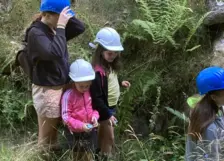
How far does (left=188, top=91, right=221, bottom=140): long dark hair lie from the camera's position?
3433mm

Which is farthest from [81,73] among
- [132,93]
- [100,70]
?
[132,93]

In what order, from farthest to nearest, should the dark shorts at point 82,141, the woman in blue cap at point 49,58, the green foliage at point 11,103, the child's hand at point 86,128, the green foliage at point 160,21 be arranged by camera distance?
the green foliage at point 160,21 < the green foliage at point 11,103 < the dark shorts at point 82,141 < the child's hand at point 86,128 < the woman in blue cap at point 49,58

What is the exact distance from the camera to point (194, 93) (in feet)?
19.1

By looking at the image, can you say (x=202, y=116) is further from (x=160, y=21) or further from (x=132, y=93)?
(x=160, y=21)

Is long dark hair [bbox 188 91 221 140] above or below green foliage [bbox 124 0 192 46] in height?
below

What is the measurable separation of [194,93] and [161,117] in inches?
21.9

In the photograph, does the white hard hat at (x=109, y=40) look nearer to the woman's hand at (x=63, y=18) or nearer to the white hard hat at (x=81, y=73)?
the white hard hat at (x=81, y=73)

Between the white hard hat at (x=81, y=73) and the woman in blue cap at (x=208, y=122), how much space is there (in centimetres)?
108

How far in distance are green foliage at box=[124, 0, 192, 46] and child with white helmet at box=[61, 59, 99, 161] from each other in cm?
188

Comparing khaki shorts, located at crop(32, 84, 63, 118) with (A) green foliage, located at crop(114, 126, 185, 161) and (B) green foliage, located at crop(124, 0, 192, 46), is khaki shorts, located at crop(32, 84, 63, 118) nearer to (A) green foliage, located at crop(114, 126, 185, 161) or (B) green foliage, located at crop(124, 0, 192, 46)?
(A) green foliage, located at crop(114, 126, 185, 161)

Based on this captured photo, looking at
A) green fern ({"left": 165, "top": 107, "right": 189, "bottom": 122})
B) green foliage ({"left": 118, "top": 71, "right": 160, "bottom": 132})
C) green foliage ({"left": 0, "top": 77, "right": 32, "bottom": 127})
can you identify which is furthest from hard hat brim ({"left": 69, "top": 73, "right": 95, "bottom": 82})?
green fern ({"left": 165, "top": 107, "right": 189, "bottom": 122})

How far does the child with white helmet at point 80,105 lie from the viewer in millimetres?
4078

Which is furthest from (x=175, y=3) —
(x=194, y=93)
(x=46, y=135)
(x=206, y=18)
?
(x=46, y=135)

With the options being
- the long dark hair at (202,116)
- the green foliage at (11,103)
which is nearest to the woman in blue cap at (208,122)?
the long dark hair at (202,116)
